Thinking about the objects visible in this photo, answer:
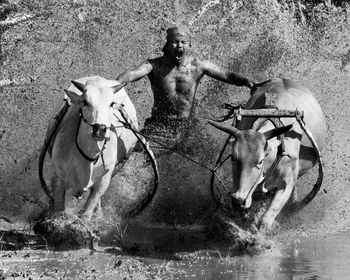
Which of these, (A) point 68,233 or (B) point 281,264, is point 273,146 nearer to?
(B) point 281,264

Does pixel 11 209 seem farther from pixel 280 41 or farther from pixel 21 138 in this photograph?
pixel 280 41

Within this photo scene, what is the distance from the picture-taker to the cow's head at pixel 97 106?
10172 millimetres

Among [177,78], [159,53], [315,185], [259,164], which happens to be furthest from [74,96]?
[159,53]

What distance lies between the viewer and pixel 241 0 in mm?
20359

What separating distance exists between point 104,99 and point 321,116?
122 inches

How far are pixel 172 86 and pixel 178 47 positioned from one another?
1.49ft

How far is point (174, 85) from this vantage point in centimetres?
1277

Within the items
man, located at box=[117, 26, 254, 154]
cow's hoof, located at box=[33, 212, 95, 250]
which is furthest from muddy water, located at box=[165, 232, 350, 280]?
man, located at box=[117, 26, 254, 154]

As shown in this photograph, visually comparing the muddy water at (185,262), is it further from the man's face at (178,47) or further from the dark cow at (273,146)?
the man's face at (178,47)

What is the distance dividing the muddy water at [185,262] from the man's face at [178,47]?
2.20 m

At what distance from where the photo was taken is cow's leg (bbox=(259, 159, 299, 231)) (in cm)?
1101

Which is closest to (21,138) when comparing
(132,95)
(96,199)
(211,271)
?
(132,95)

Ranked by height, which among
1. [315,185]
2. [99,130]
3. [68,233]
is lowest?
[68,233]

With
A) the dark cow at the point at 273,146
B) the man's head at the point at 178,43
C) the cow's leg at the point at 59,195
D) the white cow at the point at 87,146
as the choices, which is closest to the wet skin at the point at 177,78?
the man's head at the point at 178,43
